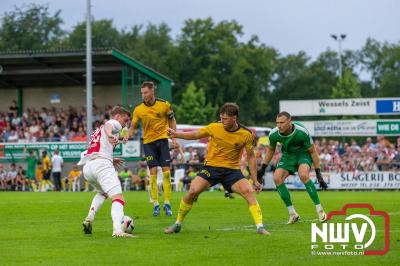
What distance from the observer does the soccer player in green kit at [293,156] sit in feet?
51.8

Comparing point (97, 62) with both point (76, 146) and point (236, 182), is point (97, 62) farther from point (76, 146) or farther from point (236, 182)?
point (236, 182)

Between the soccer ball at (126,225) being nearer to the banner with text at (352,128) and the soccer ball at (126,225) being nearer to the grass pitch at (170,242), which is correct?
the grass pitch at (170,242)

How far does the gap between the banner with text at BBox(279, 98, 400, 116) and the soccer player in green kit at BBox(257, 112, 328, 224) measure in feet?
83.5

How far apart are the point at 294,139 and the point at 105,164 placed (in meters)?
4.17

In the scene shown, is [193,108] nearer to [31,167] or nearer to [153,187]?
[31,167]

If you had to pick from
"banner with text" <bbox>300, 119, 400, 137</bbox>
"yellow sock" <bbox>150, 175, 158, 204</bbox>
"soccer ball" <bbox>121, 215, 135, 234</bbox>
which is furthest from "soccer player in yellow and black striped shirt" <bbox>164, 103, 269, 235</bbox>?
"banner with text" <bbox>300, 119, 400, 137</bbox>

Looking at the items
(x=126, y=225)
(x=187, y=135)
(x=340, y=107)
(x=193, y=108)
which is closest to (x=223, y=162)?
(x=187, y=135)

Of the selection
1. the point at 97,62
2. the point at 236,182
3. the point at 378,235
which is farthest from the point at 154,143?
the point at 97,62

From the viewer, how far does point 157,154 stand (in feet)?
60.0

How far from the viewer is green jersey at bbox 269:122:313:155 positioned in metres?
16.1

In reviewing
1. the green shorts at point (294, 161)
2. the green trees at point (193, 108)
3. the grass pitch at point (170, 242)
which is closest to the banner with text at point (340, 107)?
the grass pitch at point (170, 242)

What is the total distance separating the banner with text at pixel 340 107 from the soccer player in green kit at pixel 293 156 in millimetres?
25462

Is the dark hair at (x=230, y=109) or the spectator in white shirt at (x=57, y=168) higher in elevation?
the dark hair at (x=230, y=109)

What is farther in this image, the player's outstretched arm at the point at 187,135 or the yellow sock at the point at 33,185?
the yellow sock at the point at 33,185
